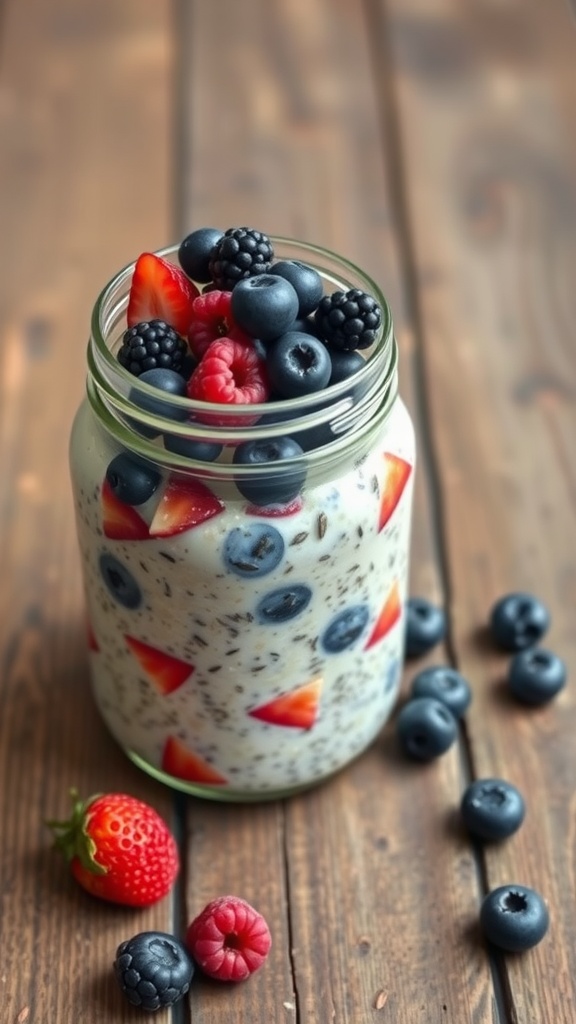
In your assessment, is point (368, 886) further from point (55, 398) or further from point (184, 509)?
point (55, 398)

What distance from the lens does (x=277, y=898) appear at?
3.59 ft

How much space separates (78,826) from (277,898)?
18 centimetres

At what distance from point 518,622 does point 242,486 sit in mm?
450

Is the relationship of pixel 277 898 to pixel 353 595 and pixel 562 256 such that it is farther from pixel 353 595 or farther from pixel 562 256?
pixel 562 256

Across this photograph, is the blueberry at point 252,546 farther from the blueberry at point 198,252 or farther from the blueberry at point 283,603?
the blueberry at point 198,252

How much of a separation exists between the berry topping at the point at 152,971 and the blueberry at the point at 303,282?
20.0 inches

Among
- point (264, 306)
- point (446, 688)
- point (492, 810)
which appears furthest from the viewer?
point (446, 688)

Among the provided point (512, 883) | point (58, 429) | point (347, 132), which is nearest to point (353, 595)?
point (512, 883)

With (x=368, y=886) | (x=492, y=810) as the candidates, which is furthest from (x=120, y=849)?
(x=492, y=810)

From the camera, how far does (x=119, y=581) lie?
3.36ft

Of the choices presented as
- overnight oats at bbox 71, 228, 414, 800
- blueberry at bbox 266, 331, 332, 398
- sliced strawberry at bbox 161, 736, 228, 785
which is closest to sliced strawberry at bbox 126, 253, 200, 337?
overnight oats at bbox 71, 228, 414, 800

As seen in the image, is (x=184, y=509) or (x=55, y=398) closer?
(x=184, y=509)

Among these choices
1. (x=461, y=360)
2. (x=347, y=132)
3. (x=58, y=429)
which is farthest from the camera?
(x=347, y=132)

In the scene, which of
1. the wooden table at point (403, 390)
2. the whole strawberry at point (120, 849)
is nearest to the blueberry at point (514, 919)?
the wooden table at point (403, 390)
